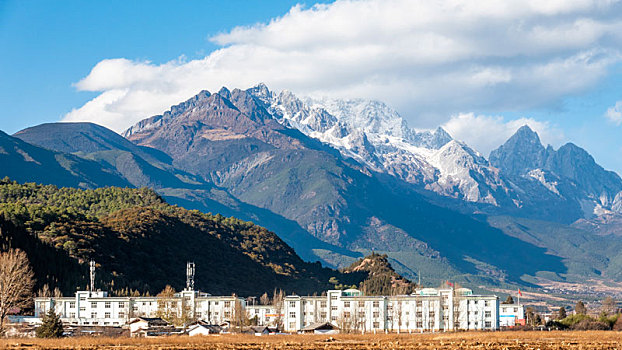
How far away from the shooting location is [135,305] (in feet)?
639

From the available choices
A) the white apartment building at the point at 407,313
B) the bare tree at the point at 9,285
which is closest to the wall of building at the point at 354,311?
the white apartment building at the point at 407,313

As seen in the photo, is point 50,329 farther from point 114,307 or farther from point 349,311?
point 349,311

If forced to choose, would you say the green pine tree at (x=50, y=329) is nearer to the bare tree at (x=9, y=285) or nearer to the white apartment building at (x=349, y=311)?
the bare tree at (x=9, y=285)

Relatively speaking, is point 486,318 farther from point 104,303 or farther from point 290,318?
point 104,303

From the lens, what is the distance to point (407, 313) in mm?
197000

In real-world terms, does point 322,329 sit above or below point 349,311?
below

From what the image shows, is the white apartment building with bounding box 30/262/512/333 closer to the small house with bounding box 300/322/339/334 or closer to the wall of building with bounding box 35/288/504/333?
the wall of building with bounding box 35/288/504/333

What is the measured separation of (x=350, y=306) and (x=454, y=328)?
75.7ft

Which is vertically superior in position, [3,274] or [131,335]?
[3,274]

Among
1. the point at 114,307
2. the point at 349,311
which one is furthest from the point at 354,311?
the point at 114,307

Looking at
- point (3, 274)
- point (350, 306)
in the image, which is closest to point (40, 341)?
point (3, 274)

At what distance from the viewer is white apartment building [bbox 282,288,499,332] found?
195000 millimetres

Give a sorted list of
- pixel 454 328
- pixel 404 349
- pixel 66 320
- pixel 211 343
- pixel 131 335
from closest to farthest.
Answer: pixel 404 349 < pixel 211 343 < pixel 131 335 < pixel 66 320 < pixel 454 328

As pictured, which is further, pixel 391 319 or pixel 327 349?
pixel 391 319
